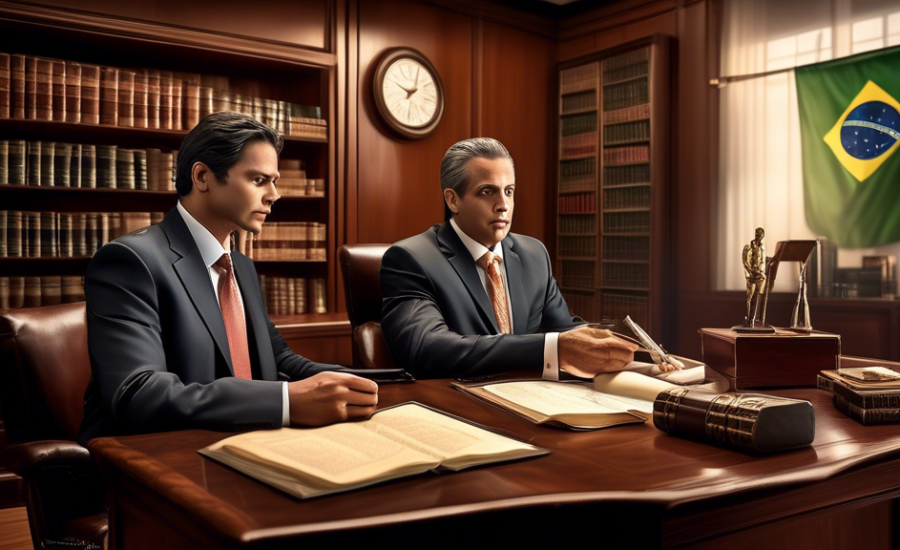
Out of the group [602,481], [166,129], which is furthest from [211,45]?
[602,481]

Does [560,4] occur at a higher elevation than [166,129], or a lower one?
higher

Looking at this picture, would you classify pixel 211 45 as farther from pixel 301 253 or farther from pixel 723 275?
pixel 723 275

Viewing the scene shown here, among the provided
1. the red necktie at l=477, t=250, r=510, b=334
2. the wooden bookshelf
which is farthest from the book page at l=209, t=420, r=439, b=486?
the wooden bookshelf

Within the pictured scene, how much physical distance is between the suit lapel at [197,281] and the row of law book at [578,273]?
4.16m

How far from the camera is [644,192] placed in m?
5.11

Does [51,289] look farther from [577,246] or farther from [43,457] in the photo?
[577,246]

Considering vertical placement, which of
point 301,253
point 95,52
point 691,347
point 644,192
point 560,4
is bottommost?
point 691,347

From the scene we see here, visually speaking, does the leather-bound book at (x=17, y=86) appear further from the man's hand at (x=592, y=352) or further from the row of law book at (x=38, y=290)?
the man's hand at (x=592, y=352)

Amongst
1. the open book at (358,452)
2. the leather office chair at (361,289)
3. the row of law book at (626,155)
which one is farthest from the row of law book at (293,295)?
the open book at (358,452)

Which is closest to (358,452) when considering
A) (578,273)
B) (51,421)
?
(51,421)

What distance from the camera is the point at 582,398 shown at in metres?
1.39

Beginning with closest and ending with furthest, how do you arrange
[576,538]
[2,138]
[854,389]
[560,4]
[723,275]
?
[576,538] < [854,389] < [2,138] < [723,275] < [560,4]

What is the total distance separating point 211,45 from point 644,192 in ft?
9.82

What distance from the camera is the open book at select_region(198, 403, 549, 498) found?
0.86 m
